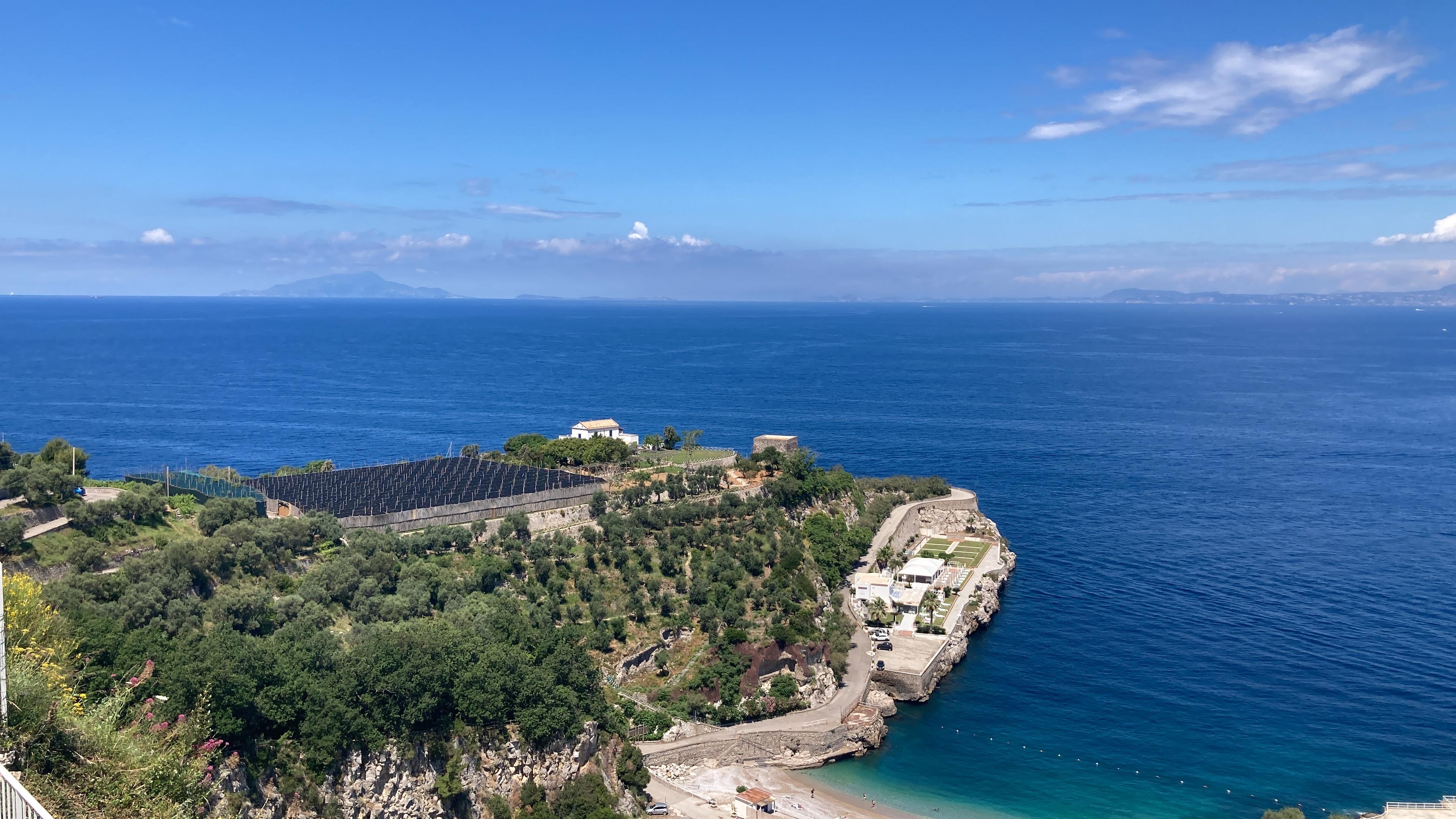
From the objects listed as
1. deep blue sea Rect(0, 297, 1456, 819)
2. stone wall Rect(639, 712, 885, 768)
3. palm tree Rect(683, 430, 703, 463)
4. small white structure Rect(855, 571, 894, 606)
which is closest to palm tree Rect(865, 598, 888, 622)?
small white structure Rect(855, 571, 894, 606)

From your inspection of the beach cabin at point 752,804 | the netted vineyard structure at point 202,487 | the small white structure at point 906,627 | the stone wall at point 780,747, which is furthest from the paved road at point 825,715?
the netted vineyard structure at point 202,487

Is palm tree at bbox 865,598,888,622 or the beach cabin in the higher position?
palm tree at bbox 865,598,888,622

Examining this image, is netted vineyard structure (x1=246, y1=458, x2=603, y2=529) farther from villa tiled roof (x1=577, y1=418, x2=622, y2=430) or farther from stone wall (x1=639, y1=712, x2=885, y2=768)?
stone wall (x1=639, y1=712, x2=885, y2=768)

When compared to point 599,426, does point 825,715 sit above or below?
below

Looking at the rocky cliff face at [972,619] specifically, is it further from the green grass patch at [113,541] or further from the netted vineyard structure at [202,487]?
the green grass patch at [113,541]

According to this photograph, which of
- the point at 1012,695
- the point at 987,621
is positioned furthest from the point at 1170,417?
the point at 1012,695

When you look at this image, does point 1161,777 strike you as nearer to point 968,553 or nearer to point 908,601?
point 908,601

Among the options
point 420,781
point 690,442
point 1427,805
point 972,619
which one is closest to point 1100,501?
point 972,619
